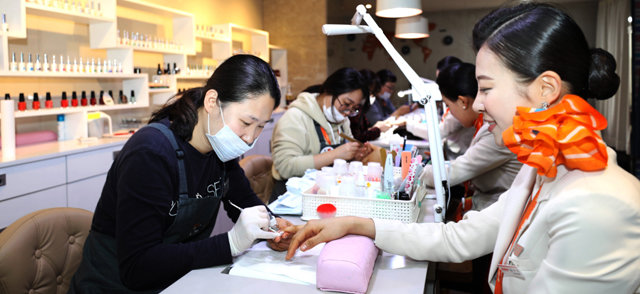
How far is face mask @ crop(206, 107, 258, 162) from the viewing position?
153cm

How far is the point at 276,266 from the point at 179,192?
0.40 metres

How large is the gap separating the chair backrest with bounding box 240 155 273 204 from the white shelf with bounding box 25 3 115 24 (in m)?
2.05

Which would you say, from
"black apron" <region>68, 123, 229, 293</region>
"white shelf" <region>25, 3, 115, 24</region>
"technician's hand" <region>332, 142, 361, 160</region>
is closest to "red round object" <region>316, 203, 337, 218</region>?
"black apron" <region>68, 123, 229, 293</region>

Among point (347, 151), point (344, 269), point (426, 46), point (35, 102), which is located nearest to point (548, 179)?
point (344, 269)

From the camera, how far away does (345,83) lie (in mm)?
3061

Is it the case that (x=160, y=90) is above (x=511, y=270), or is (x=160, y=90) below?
above

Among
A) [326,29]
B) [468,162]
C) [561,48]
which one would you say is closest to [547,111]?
[561,48]

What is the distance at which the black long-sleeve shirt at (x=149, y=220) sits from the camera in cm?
129

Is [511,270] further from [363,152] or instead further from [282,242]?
[363,152]

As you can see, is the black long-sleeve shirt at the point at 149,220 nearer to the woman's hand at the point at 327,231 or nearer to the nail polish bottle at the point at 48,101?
the woman's hand at the point at 327,231

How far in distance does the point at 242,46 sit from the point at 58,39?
3543 millimetres

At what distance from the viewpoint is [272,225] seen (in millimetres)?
1469

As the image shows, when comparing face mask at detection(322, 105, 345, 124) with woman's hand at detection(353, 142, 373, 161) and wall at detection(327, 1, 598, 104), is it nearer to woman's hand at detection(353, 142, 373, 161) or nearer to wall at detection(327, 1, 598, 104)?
woman's hand at detection(353, 142, 373, 161)

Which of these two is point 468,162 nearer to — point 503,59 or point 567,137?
point 503,59
